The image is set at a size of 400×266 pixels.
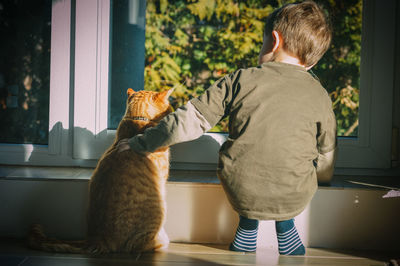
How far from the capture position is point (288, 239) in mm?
1495

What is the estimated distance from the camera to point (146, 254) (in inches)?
59.1

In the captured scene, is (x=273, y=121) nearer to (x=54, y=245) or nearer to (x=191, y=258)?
(x=191, y=258)

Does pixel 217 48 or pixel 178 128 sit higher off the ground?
pixel 217 48

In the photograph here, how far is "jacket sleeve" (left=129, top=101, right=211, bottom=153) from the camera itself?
4.63 feet

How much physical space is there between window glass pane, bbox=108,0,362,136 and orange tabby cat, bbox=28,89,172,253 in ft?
1.70

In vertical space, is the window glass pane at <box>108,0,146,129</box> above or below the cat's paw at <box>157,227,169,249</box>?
above

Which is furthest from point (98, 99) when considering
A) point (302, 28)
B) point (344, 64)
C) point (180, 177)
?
point (344, 64)

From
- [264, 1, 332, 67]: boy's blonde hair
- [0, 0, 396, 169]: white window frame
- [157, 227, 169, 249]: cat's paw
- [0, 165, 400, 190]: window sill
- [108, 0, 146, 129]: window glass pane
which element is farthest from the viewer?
[108, 0, 146, 129]: window glass pane

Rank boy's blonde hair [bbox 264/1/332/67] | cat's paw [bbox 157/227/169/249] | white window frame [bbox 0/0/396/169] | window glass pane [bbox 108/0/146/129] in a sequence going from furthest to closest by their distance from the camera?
window glass pane [bbox 108/0/146/129], white window frame [bbox 0/0/396/169], cat's paw [bbox 157/227/169/249], boy's blonde hair [bbox 264/1/332/67]

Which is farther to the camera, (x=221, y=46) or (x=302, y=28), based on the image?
(x=221, y=46)

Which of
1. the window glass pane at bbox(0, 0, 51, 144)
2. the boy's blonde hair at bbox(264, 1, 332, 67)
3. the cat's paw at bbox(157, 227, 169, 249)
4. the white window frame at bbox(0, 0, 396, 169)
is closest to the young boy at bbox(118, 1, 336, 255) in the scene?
the boy's blonde hair at bbox(264, 1, 332, 67)

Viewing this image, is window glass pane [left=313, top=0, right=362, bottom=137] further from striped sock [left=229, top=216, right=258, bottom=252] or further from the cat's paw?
the cat's paw

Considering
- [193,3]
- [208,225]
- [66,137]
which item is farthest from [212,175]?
[193,3]

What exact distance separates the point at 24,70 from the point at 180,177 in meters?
0.87
